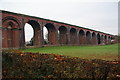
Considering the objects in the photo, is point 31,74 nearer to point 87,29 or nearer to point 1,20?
point 1,20

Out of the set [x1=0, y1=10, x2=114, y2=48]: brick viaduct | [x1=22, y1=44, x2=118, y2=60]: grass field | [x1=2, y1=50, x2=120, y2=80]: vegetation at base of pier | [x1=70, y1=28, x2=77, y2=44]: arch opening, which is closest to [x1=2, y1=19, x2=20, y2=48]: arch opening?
[x1=0, y1=10, x2=114, y2=48]: brick viaduct

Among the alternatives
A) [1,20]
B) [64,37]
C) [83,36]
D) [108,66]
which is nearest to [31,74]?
[108,66]

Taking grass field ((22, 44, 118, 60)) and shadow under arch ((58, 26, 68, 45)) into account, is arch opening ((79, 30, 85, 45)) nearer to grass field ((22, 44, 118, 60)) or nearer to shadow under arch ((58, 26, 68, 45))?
shadow under arch ((58, 26, 68, 45))

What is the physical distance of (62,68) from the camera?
3.19 meters

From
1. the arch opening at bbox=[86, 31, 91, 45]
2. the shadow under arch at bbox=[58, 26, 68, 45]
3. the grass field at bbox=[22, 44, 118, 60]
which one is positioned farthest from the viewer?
the arch opening at bbox=[86, 31, 91, 45]

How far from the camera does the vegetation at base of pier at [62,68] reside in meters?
2.67

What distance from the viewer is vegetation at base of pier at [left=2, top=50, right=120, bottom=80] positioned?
8.77 ft

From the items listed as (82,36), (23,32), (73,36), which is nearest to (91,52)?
(23,32)

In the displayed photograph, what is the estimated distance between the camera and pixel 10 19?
1560 centimetres

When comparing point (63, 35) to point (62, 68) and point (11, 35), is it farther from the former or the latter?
point (62, 68)

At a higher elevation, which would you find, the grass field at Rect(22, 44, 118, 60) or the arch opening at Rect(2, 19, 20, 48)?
the arch opening at Rect(2, 19, 20, 48)

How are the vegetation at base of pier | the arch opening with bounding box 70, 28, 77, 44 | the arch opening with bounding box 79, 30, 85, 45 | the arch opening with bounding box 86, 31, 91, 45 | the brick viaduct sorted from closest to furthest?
the vegetation at base of pier
the brick viaduct
the arch opening with bounding box 70, 28, 77, 44
the arch opening with bounding box 79, 30, 85, 45
the arch opening with bounding box 86, 31, 91, 45

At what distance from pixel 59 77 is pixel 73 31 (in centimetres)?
2647

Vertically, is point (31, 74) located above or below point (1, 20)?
below
